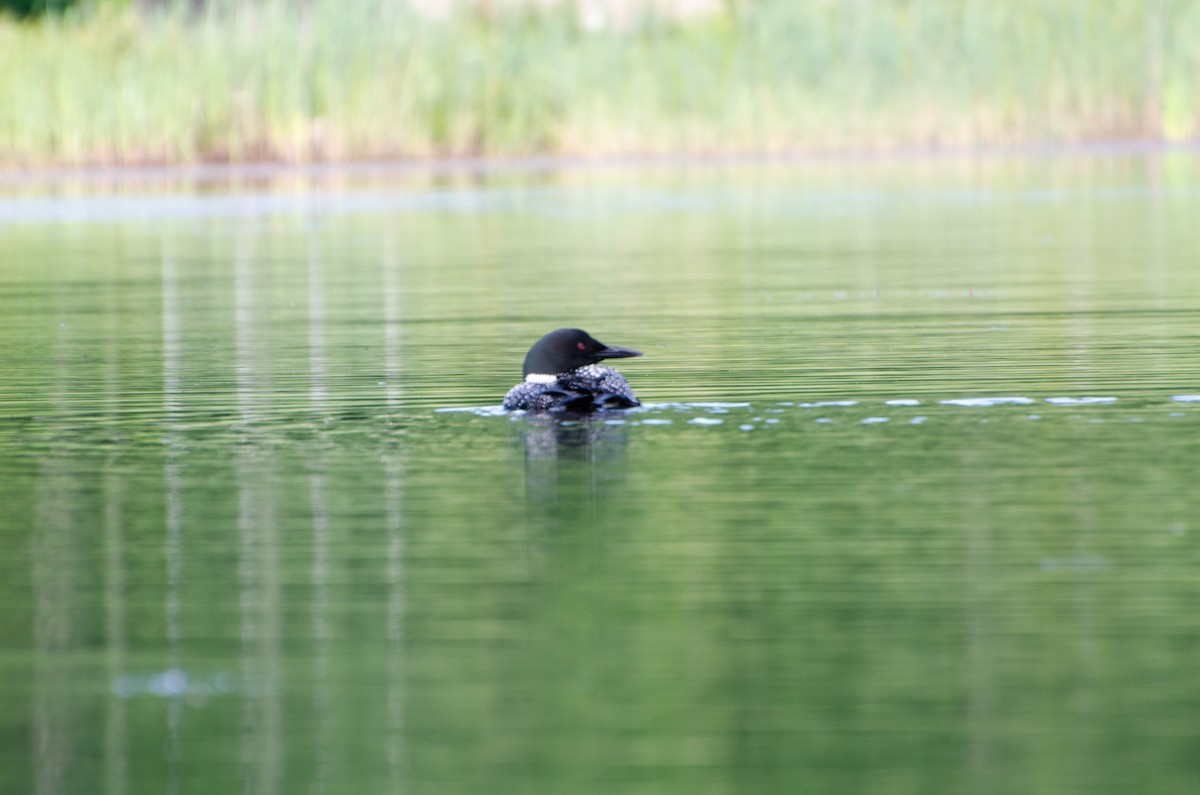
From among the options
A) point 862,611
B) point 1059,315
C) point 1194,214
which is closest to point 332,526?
point 862,611

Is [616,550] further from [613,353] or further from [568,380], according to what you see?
[613,353]

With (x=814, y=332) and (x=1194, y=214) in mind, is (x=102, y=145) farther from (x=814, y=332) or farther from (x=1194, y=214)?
(x=814, y=332)

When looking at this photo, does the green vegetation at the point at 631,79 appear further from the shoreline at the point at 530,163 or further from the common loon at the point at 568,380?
the common loon at the point at 568,380

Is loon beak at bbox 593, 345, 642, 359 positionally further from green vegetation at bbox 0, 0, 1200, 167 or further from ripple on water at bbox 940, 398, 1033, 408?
green vegetation at bbox 0, 0, 1200, 167

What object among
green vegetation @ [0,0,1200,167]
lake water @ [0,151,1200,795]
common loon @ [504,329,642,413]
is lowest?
lake water @ [0,151,1200,795]

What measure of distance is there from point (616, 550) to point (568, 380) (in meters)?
3.60

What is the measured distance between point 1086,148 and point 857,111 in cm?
463

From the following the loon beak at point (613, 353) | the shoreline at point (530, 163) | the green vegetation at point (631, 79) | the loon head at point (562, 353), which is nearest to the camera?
the loon head at point (562, 353)

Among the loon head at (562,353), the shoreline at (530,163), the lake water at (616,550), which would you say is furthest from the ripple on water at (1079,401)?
the shoreline at (530,163)

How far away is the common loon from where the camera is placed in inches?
424

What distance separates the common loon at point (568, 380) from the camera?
10.8 m

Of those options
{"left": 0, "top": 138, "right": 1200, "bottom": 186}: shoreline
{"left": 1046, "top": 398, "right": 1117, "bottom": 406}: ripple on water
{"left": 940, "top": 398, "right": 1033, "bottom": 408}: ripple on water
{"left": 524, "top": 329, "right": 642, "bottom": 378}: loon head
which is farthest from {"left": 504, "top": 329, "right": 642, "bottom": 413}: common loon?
{"left": 0, "top": 138, "right": 1200, "bottom": 186}: shoreline

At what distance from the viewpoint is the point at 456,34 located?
44.2 meters

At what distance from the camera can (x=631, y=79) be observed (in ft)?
146
